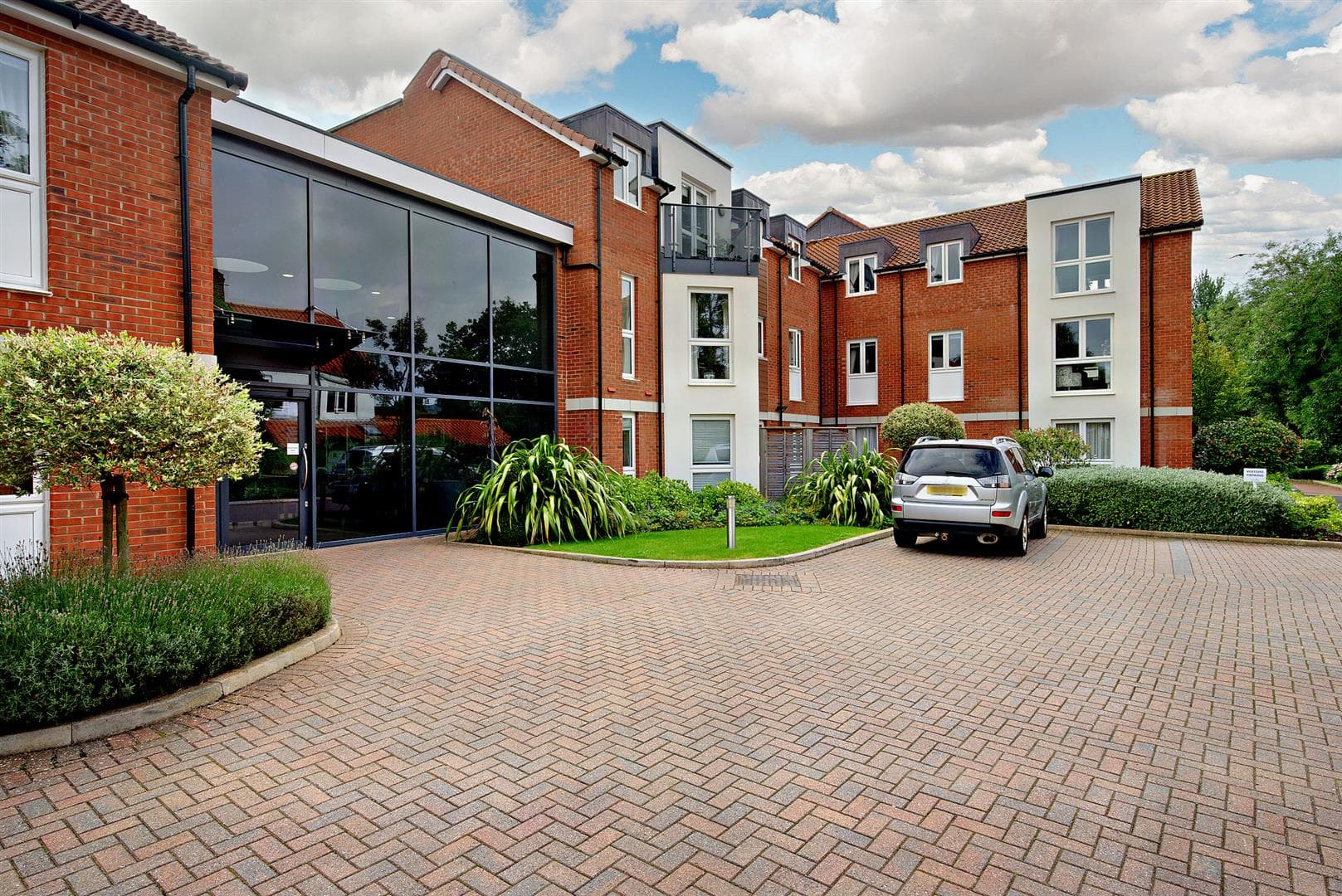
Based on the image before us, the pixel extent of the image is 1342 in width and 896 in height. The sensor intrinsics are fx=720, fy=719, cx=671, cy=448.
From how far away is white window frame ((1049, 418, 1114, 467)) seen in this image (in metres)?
19.9

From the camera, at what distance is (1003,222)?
23.4 metres

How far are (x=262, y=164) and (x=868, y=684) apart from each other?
9.91 metres

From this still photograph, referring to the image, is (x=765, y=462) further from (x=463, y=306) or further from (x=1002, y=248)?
(x=1002, y=248)

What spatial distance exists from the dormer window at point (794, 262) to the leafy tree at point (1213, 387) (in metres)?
21.8

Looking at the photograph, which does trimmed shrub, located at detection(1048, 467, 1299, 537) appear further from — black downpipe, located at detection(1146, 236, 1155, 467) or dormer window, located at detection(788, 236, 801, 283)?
dormer window, located at detection(788, 236, 801, 283)

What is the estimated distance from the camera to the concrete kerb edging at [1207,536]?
1136cm

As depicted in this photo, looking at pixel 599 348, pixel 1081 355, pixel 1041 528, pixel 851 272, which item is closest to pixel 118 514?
pixel 599 348

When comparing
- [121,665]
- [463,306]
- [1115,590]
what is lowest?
[1115,590]

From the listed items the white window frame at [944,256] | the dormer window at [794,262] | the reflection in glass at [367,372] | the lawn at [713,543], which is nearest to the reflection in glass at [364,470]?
the reflection in glass at [367,372]

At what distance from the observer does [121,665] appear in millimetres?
3857

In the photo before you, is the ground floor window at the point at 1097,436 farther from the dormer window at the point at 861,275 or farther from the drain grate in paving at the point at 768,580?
the drain grate in paving at the point at 768,580

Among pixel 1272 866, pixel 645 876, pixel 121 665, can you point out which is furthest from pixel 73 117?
pixel 1272 866

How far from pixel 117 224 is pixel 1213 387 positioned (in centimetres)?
4180

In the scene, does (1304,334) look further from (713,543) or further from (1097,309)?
(713,543)
